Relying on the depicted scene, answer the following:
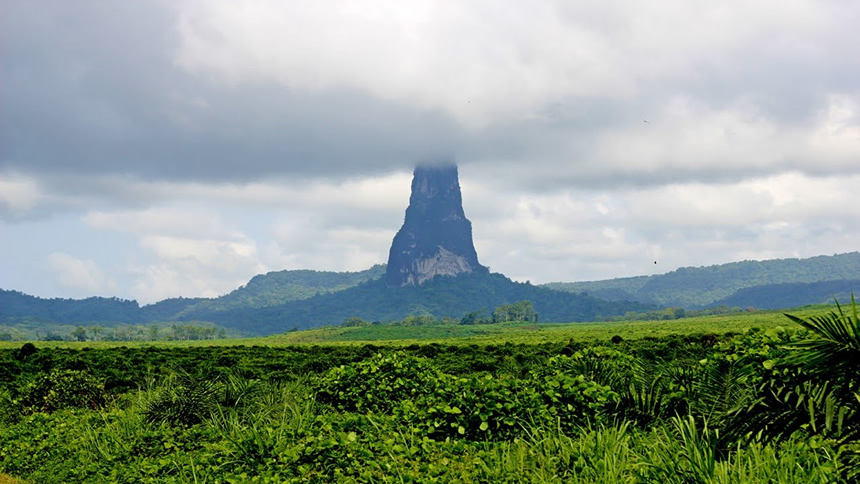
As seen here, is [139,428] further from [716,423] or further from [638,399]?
[716,423]

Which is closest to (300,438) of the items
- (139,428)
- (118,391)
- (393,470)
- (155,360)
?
(393,470)

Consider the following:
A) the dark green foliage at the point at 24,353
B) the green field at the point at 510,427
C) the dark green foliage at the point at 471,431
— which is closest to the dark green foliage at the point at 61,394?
the green field at the point at 510,427

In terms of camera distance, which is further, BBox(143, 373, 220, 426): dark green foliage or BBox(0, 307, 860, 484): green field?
BBox(143, 373, 220, 426): dark green foliage

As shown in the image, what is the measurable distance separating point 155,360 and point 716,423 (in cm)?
4229

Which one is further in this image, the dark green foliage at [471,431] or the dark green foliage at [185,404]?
the dark green foliage at [185,404]

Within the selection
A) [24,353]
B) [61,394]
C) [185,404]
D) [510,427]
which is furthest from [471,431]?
[24,353]

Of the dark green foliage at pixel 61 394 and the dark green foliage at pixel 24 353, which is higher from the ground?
the dark green foliage at pixel 24 353

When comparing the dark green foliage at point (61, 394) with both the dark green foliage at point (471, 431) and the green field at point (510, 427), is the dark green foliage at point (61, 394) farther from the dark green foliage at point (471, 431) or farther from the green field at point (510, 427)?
the dark green foliage at point (471, 431)

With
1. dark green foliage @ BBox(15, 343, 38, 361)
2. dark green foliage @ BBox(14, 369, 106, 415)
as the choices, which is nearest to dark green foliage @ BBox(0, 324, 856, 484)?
dark green foliage @ BBox(14, 369, 106, 415)

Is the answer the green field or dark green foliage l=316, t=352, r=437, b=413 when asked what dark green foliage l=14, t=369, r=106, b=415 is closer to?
the green field

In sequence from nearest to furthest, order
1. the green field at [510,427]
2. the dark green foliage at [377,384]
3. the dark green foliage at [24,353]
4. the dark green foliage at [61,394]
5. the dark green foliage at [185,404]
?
the green field at [510,427], the dark green foliage at [185,404], the dark green foliage at [377,384], the dark green foliage at [61,394], the dark green foliage at [24,353]

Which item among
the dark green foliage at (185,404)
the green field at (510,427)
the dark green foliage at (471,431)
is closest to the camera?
the green field at (510,427)

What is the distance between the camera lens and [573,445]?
9172 millimetres

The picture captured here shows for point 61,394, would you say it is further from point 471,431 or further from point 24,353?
point 24,353
